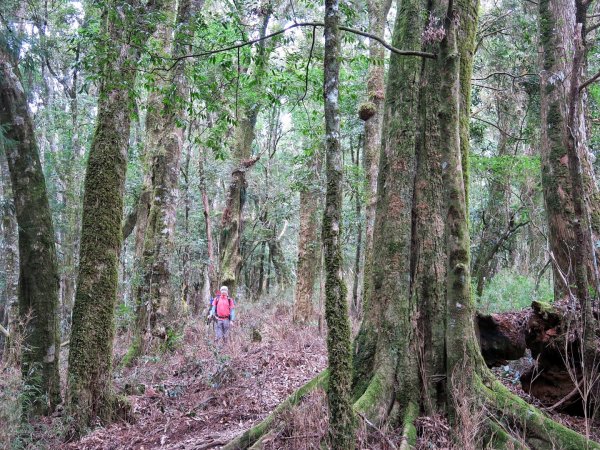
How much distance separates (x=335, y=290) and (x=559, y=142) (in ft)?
18.7

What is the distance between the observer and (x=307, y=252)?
16.0m

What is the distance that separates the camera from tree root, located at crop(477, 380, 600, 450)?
4230 mm

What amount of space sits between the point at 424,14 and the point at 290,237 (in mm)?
34308

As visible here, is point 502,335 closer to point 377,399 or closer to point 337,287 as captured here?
point 377,399

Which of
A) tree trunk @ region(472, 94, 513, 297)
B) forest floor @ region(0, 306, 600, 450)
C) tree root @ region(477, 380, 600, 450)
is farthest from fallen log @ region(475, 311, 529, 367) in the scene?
tree trunk @ region(472, 94, 513, 297)

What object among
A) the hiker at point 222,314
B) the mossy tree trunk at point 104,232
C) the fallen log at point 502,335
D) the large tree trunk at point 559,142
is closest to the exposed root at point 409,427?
the fallen log at point 502,335

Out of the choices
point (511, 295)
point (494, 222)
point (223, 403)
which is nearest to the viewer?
point (223, 403)

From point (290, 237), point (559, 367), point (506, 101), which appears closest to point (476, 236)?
point (506, 101)

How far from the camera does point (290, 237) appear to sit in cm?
3997

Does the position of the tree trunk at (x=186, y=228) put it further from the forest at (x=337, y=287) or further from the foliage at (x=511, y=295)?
the foliage at (x=511, y=295)

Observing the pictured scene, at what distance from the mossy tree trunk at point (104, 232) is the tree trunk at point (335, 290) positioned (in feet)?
9.79

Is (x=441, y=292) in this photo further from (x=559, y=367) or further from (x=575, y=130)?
(x=575, y=130)

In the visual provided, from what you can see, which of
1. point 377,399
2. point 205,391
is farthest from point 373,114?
point 377,399

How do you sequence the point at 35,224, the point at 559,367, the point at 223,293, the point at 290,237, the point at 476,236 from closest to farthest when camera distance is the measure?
the point at 559,367 → the point at 35,224 → the point at 223,293 → the point at 476,236 → the point at 290,237
